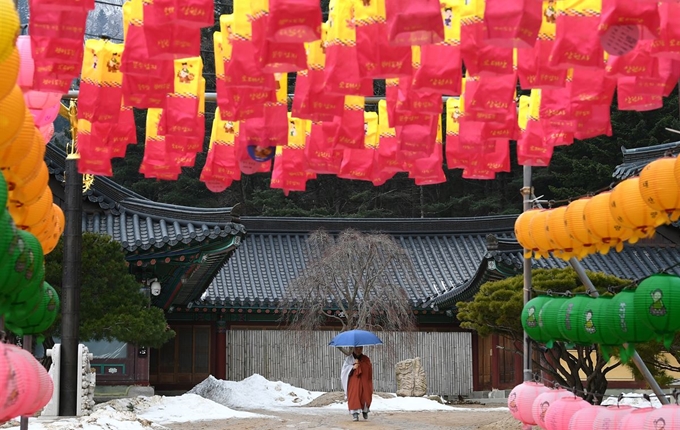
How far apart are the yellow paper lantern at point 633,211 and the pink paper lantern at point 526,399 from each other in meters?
2.84

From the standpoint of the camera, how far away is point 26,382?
23.9 feet

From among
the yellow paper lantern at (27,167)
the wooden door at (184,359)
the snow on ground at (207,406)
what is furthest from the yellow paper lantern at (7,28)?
the wooden door at (184,359)

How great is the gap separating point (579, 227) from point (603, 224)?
57 cm

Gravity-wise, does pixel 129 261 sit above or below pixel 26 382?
above

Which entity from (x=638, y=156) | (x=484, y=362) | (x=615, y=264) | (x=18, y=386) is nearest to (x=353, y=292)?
(x=484, y=362)

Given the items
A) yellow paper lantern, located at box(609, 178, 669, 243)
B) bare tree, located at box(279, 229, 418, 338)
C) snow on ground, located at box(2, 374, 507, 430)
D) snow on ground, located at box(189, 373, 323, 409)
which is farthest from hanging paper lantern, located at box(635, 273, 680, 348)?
snow on ground, located at box(189, 373, 323, 409)

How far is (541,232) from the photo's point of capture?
1265cm

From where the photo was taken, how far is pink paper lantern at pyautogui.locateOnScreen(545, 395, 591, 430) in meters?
11.6

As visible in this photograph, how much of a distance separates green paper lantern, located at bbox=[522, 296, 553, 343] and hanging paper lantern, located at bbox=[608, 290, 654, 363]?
5.77ft

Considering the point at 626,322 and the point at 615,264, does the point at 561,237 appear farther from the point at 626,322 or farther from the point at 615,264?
the point at 615,264

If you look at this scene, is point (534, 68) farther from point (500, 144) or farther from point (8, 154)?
point (8, 154)

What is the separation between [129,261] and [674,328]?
13428 millimetres

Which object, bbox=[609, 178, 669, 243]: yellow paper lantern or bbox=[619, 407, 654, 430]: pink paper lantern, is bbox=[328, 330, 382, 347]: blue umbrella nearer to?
bbox=[609, 178, 669, 243]: yellow paper lantern

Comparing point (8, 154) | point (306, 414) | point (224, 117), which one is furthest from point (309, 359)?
point (8, 154)
